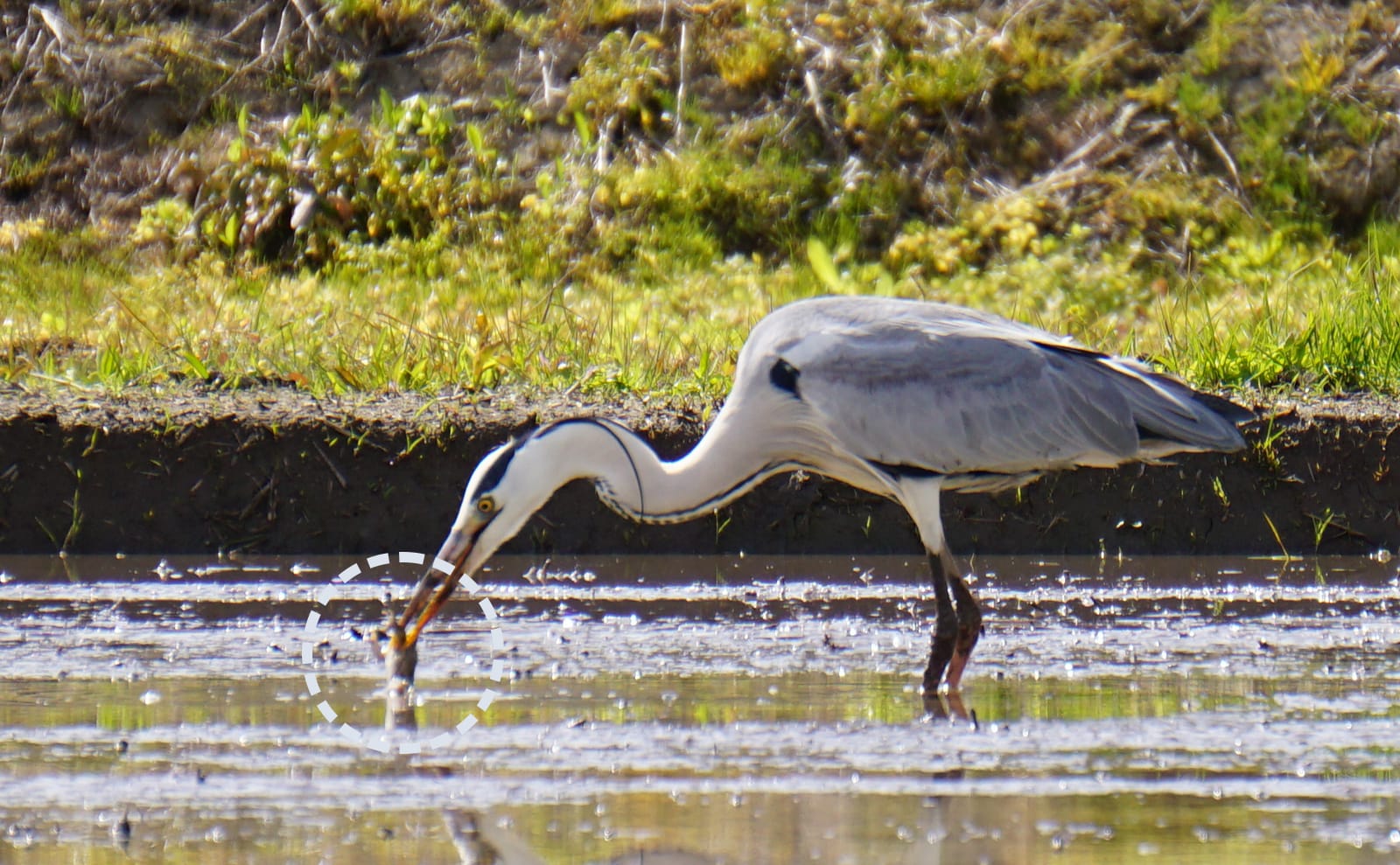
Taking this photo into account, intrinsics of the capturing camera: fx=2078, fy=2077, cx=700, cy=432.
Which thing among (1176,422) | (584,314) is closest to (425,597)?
(1176,422)

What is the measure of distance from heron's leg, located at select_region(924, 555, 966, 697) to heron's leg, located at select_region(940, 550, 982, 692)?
0.04ft

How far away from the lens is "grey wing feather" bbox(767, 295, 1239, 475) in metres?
5.72

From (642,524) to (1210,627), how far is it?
231 centimetres

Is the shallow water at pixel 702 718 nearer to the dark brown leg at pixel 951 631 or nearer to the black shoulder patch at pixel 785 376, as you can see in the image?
the dark brown leg at pixel 951 631

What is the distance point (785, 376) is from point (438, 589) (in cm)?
113

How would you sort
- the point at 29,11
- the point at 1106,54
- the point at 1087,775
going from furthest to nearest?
the point at 29,11 < the point at 1106,54 < the point at 1087,775

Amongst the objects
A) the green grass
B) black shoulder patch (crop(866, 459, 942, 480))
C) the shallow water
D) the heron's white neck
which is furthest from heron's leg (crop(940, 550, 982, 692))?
the green grass

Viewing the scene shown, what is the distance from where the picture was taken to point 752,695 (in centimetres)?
510

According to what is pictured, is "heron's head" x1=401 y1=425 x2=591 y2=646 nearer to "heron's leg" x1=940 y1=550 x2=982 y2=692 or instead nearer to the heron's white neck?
the heron's white neck

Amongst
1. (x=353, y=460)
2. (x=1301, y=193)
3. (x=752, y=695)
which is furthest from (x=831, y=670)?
(x=1301, y=193)

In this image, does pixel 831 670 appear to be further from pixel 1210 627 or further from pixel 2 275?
pixel 2 275

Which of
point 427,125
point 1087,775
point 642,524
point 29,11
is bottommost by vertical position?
point 1087,775

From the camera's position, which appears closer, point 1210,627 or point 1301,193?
point 1210,627

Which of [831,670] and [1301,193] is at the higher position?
[1301,193]
